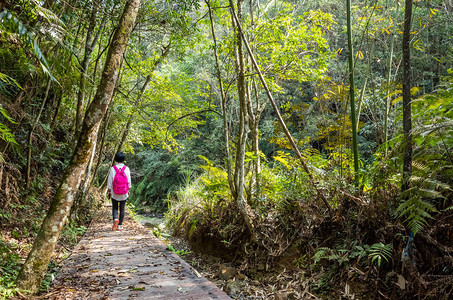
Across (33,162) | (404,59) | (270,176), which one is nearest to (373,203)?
(404,59)

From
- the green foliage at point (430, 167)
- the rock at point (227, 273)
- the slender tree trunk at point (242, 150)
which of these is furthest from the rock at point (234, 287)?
the green foliage at point (430, 167)

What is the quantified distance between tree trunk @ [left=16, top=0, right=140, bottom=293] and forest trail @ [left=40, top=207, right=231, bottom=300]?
30cm

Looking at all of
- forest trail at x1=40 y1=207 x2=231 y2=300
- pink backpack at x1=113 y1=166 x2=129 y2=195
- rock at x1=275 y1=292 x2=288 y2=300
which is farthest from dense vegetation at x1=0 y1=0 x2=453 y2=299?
pink backpack at x1=113 y1=166 x2=129 y2=195

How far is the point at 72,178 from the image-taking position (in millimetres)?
3074

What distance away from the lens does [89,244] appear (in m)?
5.16

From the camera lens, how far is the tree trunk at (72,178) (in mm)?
2811

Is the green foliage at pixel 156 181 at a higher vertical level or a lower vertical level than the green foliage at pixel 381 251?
lower

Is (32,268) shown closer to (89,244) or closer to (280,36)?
(89,244)

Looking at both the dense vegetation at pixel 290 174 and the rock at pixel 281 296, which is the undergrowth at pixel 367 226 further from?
the rock at pixel 281 296

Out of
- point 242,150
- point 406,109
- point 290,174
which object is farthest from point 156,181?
point 406,109

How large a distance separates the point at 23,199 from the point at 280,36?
7.46 meters

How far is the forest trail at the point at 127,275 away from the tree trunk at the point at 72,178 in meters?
0.30

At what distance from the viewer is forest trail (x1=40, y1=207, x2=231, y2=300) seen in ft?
9.87

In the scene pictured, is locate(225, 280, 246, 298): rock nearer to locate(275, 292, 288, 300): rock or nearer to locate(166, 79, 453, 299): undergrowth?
locate(166, 79, 453, 299): undergrowth
